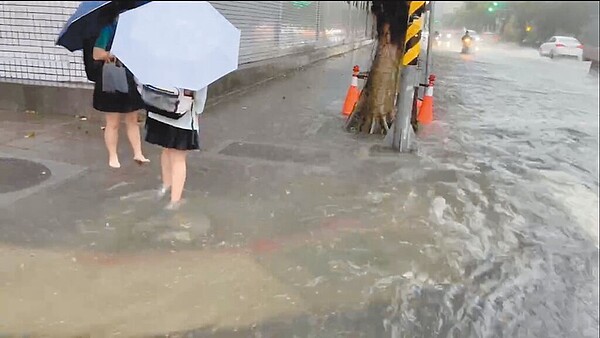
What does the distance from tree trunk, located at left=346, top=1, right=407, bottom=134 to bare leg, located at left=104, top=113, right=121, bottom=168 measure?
2.98m

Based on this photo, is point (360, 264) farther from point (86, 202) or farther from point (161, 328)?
point (86, 202)

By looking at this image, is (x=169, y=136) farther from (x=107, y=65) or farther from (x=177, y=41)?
(x=177, y=41)

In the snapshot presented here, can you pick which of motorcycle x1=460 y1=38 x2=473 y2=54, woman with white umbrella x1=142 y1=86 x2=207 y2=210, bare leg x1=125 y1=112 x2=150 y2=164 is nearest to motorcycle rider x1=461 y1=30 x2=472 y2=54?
motorcycle x1=460 y1=38 x2=473 y2=54

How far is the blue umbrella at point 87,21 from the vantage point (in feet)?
6.08

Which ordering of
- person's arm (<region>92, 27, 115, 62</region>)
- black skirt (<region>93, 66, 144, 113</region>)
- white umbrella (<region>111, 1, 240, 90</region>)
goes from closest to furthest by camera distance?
white umbrella (<region>111, 1, 240, 90</region>)
person's arm (<region>92, 27, 115, 62</region>)
black skirt (<region>93, 66, 144, 113</region>)

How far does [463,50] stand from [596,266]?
6.53ft

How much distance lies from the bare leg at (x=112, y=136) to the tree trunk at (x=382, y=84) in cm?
298

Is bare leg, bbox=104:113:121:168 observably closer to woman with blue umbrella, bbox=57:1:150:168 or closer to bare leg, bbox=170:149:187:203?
woman with blue umbrella, bbox=57:1:150:168

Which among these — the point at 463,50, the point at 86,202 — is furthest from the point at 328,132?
the point at 463,50

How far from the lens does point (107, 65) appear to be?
358 centimetres

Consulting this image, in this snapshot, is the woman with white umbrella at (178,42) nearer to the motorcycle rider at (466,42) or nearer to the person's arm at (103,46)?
the person's arm at (103,46)

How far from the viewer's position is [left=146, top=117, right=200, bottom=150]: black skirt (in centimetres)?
382

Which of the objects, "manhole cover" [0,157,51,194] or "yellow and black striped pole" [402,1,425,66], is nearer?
"manhole cover" [0,157,51,194]

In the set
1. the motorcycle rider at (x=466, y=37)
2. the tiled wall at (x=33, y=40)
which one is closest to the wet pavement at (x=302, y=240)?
the tiled wall at (x=33, y=40)
